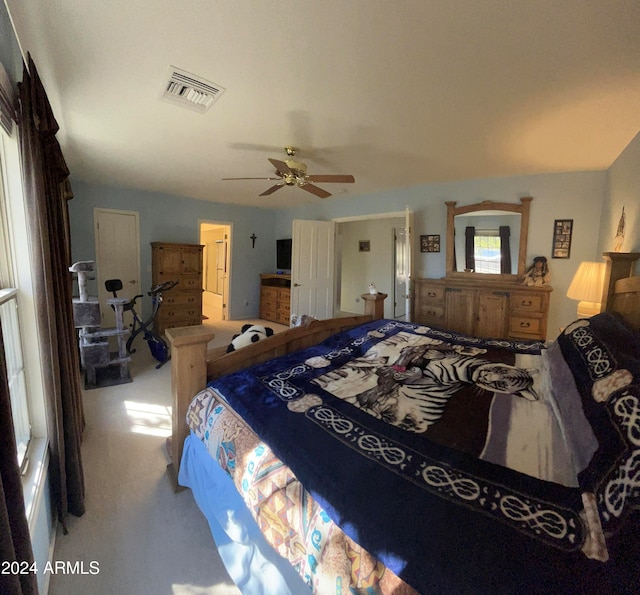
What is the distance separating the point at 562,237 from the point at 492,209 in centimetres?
80

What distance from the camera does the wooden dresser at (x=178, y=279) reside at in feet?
16.0

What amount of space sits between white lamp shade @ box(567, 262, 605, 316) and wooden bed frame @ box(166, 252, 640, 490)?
397 mm

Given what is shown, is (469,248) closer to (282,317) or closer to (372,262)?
(372,262)

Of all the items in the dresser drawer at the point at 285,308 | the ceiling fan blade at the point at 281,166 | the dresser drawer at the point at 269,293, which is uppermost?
the ceiling fan blade at the point at 281,166

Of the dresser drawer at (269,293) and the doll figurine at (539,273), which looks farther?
the dresser drawer at (269,293)

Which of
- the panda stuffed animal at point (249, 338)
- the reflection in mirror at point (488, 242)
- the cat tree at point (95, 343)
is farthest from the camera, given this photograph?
the reflection in mirror at point (488, 242)

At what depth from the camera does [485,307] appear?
3578 millimetres

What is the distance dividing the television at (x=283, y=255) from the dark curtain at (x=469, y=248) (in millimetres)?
3444

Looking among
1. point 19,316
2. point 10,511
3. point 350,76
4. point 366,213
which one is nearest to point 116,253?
point 19,316

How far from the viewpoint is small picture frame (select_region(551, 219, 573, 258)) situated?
3351 mm

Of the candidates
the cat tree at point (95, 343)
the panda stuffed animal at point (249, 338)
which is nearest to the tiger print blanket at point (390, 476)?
the panda stuffed animal at point (249, 338)

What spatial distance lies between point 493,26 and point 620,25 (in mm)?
525

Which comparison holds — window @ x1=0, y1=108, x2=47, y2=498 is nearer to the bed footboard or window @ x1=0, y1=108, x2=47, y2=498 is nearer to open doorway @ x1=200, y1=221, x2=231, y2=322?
the bed footboard

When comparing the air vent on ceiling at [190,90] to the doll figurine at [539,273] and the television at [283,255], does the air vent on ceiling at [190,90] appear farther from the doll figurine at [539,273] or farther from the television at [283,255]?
the television at [283,255]
